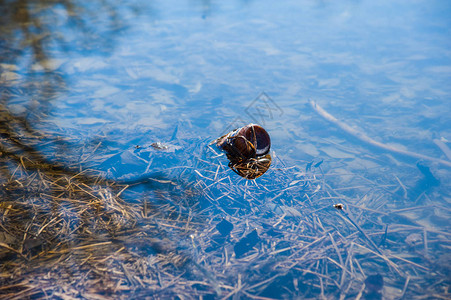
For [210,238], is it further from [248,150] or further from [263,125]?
[263,125]

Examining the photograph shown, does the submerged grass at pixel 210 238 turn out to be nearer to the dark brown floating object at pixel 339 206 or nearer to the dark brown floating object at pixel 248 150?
the dark brown floating object at pixel 339 206

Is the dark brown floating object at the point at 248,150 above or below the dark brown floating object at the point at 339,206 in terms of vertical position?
above

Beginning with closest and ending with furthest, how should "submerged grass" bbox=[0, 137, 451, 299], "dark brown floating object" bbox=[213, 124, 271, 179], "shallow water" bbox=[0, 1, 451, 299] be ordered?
"submerged grass" bbox=[0, 137, 451, 299] → "shallow water" bbox=[0, 1, 451, 299] → "dark brown floating object" bbox=[213, 124, 271, 179]

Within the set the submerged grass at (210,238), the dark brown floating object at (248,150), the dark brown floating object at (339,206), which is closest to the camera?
the submerged grass at (210,238)

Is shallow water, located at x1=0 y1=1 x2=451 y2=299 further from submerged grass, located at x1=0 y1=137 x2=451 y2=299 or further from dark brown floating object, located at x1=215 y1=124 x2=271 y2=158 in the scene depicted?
dark brown floating object, located at x1=215 y1=124 x2=271 y2=158

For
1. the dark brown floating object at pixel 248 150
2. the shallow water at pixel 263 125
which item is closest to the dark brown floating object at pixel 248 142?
the dark brown floating object at pixel 248 150

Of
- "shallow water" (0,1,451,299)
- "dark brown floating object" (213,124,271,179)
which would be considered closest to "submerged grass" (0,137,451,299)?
"shallow water" (0,1,451,299)
